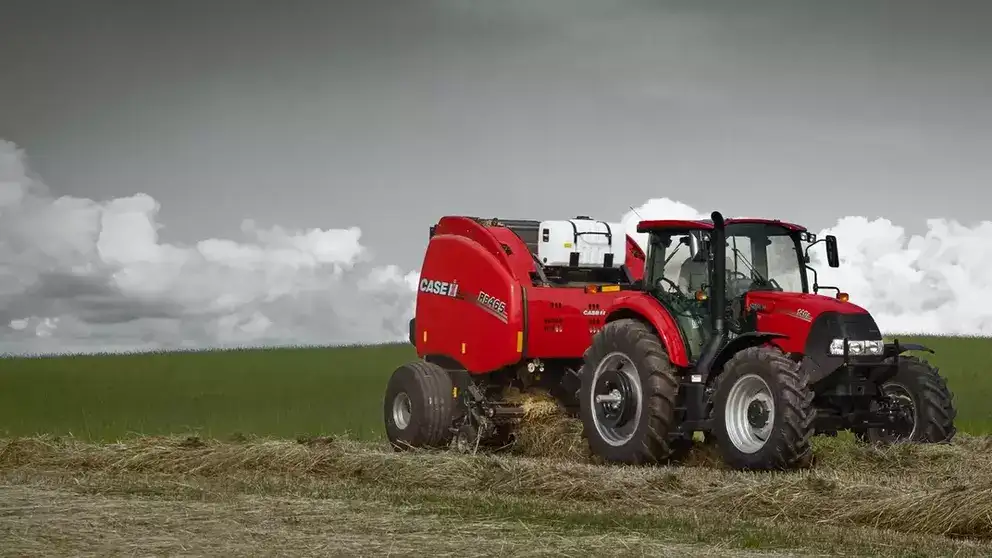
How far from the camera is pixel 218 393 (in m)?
26.4

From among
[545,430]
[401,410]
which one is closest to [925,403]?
[545,430]

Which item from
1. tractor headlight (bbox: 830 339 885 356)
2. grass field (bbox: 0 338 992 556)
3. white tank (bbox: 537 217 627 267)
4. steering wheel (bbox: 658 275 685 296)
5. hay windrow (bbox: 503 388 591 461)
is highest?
white tank (bbox: 537 217 627 267)

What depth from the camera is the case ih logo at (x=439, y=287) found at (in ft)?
53.1

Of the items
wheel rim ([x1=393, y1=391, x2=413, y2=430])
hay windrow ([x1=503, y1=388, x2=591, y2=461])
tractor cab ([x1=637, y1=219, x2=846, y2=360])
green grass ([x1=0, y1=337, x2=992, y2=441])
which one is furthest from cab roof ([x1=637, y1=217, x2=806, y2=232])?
green grass ([x1=0, y1=337, x2=992, y2=441])

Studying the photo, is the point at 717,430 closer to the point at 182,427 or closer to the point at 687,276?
the point at 687,276

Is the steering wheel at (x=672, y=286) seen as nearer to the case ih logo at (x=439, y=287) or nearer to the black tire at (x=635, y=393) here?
the black tire at (x=635, y=393)

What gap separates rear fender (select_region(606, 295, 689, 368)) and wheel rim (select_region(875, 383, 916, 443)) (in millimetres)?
2479

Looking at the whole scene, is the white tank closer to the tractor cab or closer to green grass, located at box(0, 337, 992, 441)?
the tractor cab

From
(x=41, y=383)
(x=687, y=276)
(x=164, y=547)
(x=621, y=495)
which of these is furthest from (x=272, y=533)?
(x=41, y=383)

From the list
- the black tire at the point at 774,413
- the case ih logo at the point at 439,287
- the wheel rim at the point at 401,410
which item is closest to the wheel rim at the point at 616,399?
the black tire at the point at 774,413

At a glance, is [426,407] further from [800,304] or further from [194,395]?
[194,395]

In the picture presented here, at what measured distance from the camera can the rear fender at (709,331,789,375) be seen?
12734mm

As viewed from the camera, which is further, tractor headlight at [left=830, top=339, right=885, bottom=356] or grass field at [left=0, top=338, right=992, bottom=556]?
tractor headlight at [left=830, top=339, right=885, bottom=356]

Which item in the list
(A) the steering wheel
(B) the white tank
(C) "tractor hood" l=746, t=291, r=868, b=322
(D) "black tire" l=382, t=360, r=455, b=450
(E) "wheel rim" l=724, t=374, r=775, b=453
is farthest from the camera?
(D) "black tire" l=382, t=360, r=455, b=450
